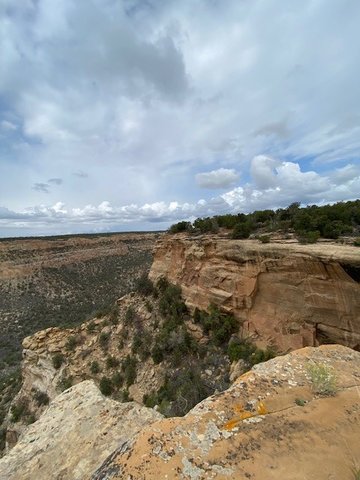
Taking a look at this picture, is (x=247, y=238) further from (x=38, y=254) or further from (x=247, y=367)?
(x=38, y=254)

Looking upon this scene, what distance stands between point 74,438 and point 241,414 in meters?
2.62

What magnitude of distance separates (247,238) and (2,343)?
2815 cm

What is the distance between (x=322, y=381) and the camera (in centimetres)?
396

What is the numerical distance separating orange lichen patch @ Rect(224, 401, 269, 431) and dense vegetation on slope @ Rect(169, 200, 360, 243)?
10.5m

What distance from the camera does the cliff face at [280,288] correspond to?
36.1 feet

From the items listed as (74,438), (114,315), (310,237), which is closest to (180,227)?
(114,315)

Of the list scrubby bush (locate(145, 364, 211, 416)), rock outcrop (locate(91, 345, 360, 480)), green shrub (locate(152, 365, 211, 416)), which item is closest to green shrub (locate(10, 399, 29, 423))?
scrubby bush (locate(145, 364, 211, 416))

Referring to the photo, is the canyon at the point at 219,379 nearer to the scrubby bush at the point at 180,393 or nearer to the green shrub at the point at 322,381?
the green shrub at the point at 322,381

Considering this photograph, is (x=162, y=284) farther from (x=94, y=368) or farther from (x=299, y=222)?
(x=299, y=222)

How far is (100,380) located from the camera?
16.4 meters

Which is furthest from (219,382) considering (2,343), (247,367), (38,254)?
(38,254)

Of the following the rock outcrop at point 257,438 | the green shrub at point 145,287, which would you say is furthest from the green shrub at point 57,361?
the rock outcrop at point 257,438

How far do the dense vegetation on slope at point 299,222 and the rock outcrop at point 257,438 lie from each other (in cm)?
1011

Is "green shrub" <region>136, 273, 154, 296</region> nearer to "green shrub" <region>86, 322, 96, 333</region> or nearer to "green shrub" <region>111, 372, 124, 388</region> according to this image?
"green shrub" <region>86, 322, 96, 333</region>
